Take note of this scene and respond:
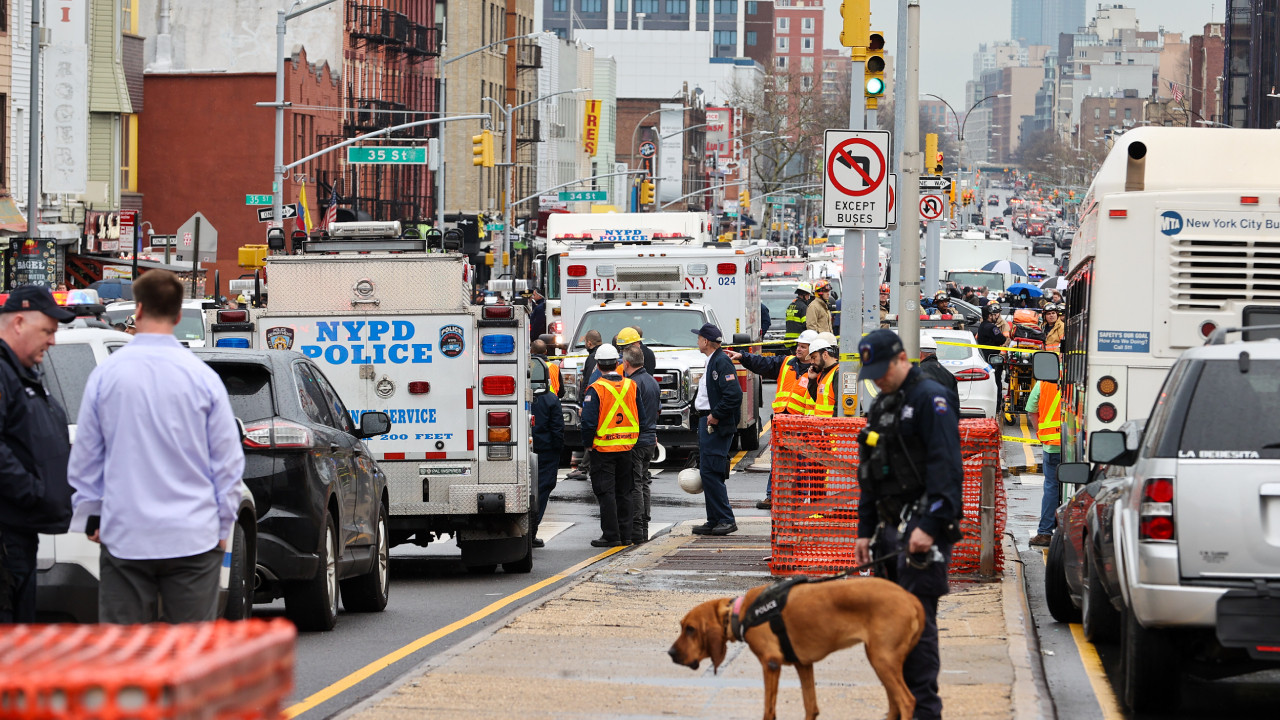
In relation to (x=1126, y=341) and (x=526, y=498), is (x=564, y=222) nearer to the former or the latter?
(x=526, y=498)

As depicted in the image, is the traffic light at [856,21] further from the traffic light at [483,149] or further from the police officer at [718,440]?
the traffic light at [483,149]

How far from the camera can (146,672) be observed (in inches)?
156

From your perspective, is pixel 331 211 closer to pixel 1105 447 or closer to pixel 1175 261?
pixel 1175 261

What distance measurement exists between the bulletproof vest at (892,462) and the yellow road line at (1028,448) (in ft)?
57.4

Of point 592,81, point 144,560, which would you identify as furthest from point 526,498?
point 592,81

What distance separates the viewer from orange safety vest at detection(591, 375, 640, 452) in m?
16.0

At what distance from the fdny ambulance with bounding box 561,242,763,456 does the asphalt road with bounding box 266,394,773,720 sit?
4.19 meters

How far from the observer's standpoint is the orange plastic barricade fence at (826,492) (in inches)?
517

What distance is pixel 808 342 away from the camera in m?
17.4

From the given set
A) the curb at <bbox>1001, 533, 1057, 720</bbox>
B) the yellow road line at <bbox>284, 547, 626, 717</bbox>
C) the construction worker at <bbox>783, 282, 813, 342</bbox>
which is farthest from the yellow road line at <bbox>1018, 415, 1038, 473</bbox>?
the curb at <bbox>1001, 533, 1057, 720</bbox>

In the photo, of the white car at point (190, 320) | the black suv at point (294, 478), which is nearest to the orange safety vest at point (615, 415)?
the black suv at point (294, 478)

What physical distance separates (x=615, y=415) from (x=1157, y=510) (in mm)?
8596

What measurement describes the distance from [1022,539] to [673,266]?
10.8 meters

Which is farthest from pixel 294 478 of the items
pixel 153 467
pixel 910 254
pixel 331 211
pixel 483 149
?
pixel 483 149
